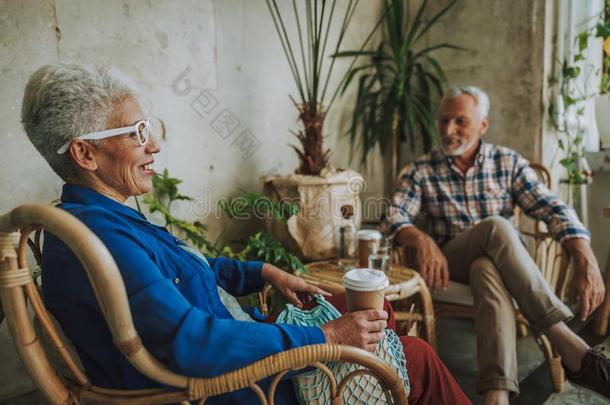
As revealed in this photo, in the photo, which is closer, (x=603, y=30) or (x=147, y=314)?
(x=147, y=314)

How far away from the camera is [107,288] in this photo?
76 centimetres

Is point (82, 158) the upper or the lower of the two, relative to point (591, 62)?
lower

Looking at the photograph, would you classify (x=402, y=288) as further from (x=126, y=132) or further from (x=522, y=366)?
(x=126, y=132)

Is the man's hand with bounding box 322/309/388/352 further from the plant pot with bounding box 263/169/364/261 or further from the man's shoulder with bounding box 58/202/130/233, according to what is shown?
the plant pot with bounding box 263/169/364/261

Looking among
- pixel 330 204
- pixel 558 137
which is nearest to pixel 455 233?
pixel 330 204

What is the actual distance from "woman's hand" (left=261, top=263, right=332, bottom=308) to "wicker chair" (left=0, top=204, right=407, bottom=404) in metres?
0.50

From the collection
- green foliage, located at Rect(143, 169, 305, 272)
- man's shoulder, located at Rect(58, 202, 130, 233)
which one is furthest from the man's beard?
man's shoulder, located at Rect(58, 202, 130, 233)

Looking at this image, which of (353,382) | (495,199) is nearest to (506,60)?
(495,199)

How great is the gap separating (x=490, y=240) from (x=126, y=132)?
1525 mm

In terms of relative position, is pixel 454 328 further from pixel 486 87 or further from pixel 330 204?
pixel 486 87

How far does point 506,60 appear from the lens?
2855mm

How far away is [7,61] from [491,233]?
2038 mm

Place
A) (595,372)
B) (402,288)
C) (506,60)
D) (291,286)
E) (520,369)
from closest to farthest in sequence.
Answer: (291,286) → (595,372) → (402,288) → (520,369) → (506,60)

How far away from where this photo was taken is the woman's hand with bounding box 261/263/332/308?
55.6 inches
